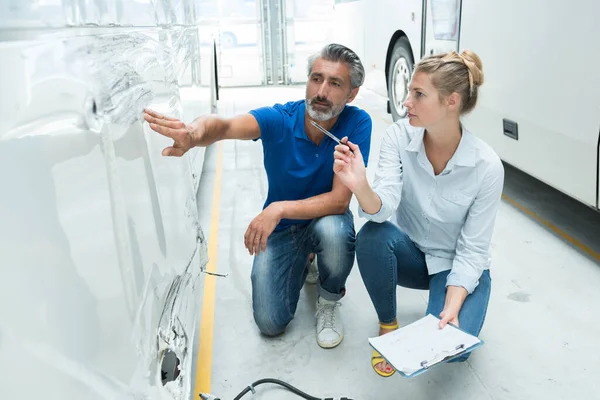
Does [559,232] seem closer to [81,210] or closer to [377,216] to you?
[377,216]

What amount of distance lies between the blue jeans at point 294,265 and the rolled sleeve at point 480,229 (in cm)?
45

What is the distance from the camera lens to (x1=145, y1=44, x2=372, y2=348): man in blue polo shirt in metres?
2.16

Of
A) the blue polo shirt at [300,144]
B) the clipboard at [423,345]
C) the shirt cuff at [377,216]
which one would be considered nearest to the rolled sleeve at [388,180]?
the shirt cuff at [377,216]

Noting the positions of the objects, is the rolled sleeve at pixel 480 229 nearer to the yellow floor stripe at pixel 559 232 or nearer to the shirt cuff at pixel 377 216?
the shirt cuff at pixel 377 216

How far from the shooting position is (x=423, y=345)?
1.80 meters

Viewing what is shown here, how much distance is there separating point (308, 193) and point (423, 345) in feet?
2.73

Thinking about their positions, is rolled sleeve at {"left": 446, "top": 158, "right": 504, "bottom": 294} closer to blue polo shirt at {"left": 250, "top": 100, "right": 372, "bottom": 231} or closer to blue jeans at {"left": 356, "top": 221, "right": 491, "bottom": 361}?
blue jeans at {"left": 356, "top": 221, "right": 491, "bottom": 361}

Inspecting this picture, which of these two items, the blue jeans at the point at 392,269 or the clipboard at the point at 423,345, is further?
the blue jeans at the point at 392,269

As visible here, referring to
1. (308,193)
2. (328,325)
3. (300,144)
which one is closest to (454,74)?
(300,144)

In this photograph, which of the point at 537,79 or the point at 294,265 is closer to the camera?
the point at 294,265

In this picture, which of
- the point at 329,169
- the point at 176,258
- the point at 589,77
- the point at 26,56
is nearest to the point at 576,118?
the point at 589,77

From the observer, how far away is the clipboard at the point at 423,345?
169 centimetres

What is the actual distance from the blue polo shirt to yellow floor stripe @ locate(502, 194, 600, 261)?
158 cm

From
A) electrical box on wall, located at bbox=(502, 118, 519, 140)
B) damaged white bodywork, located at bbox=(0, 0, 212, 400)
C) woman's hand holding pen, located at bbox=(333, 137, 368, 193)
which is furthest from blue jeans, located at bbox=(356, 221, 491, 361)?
electrical box on wall, located at bbox=(502, 118, 519, 140)
